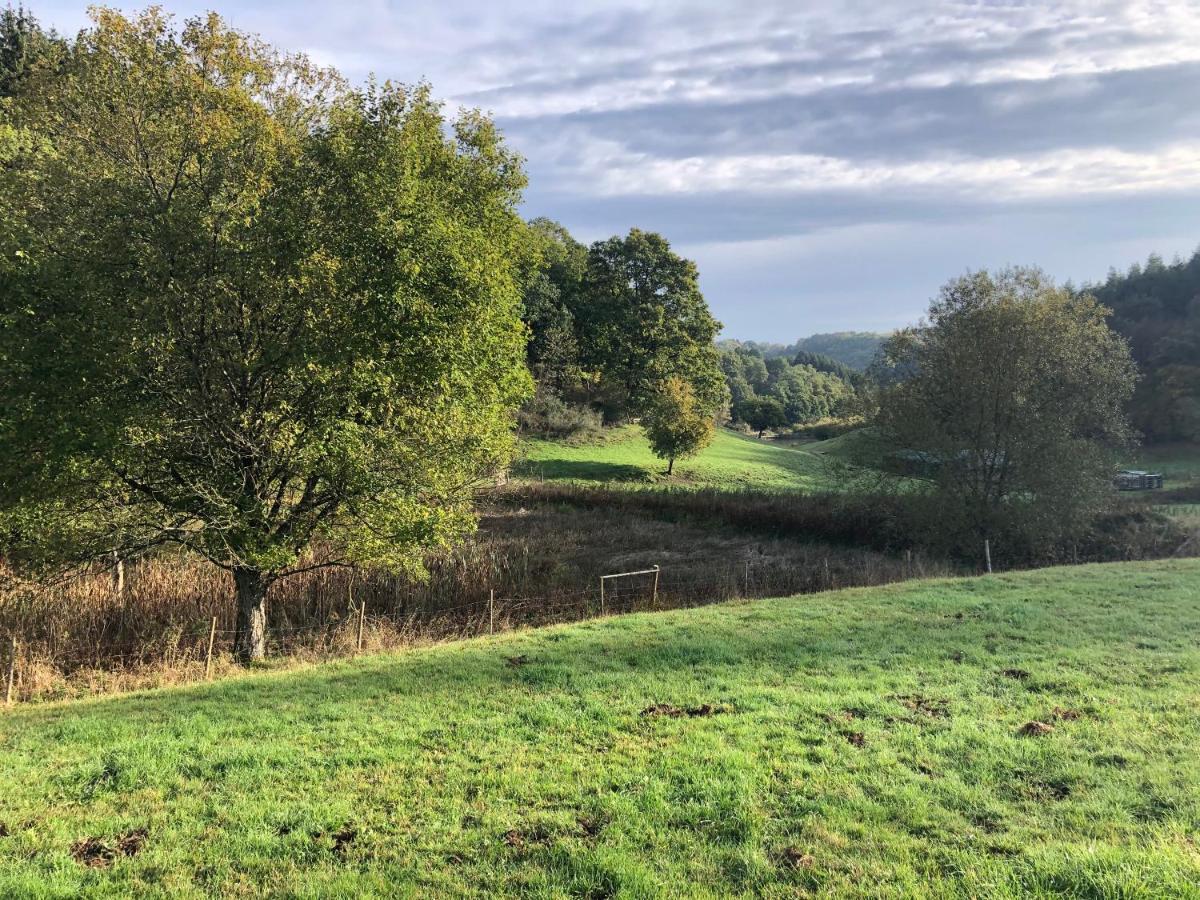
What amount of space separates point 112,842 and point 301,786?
1.35 meters

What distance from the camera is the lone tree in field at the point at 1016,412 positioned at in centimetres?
2639

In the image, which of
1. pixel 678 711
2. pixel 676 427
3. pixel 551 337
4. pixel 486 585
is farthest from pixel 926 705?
pixel 551 337

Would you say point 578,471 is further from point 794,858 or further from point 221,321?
point 794,858

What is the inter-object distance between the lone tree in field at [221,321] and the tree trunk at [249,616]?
0.04 m

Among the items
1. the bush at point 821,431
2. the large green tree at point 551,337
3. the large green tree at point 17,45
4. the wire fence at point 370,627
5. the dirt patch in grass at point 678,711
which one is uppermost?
the large green tree at point 17,45

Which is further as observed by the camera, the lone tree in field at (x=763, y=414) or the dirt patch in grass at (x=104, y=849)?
the lone tree in field at (x=763, y=414)

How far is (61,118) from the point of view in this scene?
1109 centimetres

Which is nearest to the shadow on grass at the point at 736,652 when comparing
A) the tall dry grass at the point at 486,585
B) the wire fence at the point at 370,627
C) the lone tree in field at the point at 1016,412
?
the wire fence at the point at 370,627

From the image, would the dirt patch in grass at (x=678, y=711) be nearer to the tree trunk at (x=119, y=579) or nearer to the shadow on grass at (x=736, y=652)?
the shadow on grass at (x=736, y=652)

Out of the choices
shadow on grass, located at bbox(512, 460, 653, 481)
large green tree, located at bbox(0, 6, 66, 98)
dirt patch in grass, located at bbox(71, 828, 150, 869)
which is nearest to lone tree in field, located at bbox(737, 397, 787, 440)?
shadow on grass, located at bbox(512, 460, 653, 481)

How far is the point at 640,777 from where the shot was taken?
5.77m

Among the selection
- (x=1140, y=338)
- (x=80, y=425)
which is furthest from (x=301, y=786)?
(x=1140, y=338)

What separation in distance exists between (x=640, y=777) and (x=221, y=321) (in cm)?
1003

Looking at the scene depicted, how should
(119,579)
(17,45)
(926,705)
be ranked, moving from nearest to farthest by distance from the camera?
(926,705) → (119,579) → (17,45)
